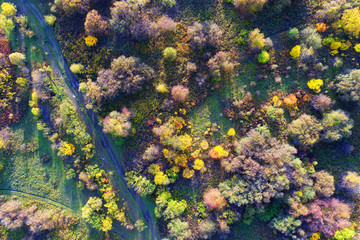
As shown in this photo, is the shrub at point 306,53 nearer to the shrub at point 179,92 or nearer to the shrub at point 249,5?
the shrub at point 249,5

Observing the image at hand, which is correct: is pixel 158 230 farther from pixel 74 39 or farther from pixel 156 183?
pixel 74 39

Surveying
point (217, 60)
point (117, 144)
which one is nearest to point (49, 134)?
point (117, 144)

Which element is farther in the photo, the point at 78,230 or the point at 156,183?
the point at 78,230

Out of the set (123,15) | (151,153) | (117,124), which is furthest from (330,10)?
(117,124)

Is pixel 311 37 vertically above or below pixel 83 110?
below

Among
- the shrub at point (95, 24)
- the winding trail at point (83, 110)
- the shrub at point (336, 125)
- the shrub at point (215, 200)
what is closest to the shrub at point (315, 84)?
the shrub at point (336, 125)

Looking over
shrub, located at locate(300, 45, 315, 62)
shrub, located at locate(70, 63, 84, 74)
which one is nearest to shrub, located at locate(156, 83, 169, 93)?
shrub, located at locate(70, 63, 84, 74)

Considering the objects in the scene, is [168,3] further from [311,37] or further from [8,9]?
[8,9]
